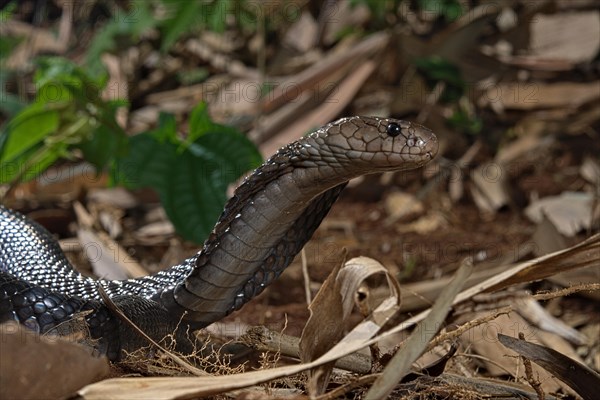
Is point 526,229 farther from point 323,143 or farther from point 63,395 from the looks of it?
point 63,395

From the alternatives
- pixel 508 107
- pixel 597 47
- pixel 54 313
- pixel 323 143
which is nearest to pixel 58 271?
pixel 54 313

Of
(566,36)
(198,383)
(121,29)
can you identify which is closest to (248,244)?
(198,383)

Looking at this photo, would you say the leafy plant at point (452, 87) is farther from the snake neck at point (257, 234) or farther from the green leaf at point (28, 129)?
the snake neck at point (257, 234)

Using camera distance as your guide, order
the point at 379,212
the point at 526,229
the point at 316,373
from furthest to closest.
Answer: the point at 379,212
the point at 526,229
the point at 316,373

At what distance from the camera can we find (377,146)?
2.54 m

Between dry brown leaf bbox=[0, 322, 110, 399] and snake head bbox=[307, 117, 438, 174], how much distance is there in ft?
3.54

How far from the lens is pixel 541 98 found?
6.37m

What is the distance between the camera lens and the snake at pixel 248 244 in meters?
2.48

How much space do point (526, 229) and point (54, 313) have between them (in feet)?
10.8

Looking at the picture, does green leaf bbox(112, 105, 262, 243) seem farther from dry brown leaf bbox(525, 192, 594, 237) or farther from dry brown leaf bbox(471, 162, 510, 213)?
dry brown leaf bbox(471, 162, 510, 213)

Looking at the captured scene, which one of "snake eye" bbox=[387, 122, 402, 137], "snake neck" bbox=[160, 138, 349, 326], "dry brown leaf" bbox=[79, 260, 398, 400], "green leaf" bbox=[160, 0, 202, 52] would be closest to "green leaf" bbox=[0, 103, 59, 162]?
"green leaf" bbox=[160, 0, 202, 52]

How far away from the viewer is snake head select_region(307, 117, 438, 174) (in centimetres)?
254

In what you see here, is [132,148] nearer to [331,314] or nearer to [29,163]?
[29,163]

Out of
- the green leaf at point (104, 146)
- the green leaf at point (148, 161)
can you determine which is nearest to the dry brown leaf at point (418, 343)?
the green leaf at point (148, 161)
